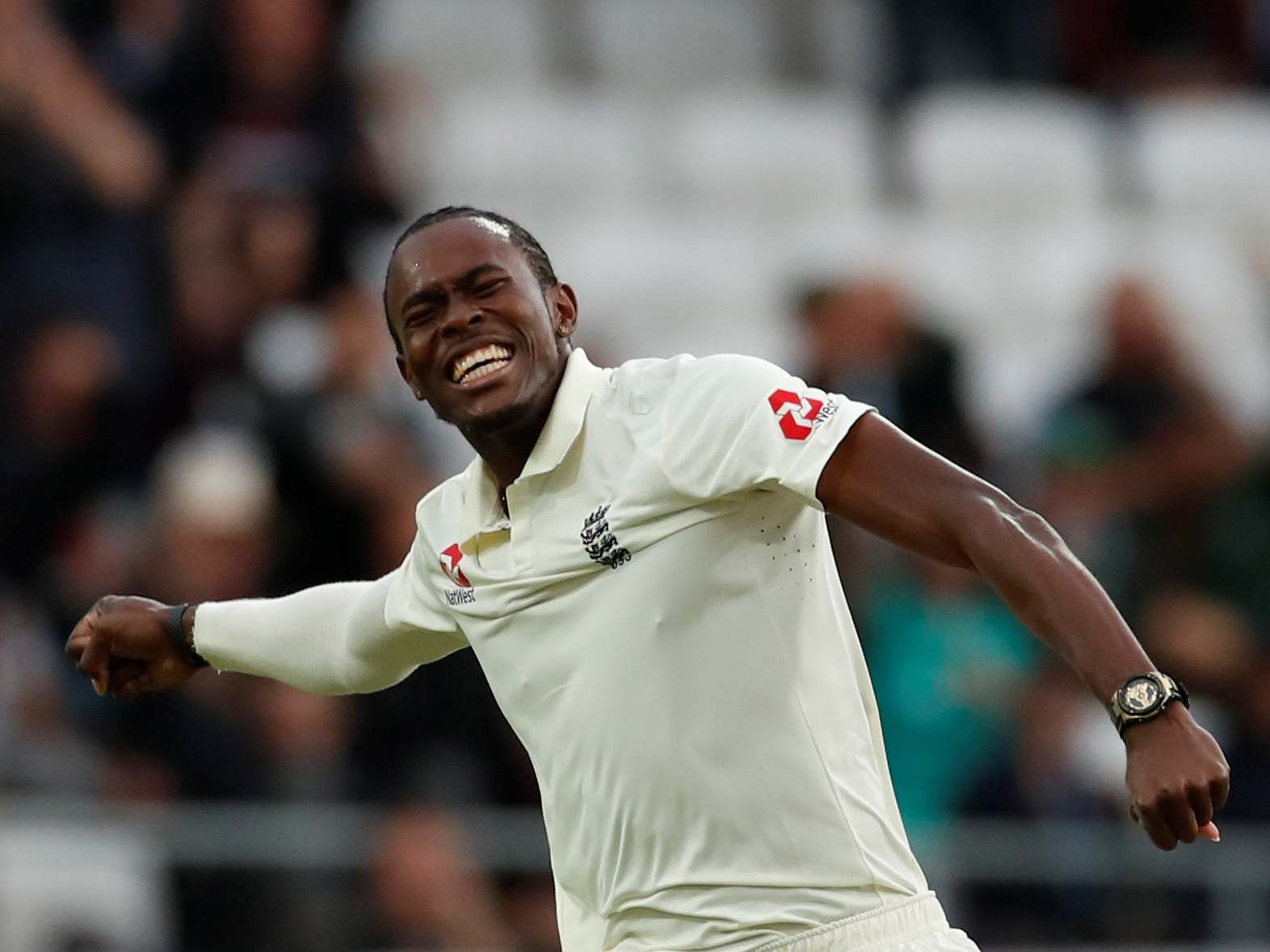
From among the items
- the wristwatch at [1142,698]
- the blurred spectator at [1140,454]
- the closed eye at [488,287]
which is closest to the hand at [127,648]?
the closed eye at [488,287]

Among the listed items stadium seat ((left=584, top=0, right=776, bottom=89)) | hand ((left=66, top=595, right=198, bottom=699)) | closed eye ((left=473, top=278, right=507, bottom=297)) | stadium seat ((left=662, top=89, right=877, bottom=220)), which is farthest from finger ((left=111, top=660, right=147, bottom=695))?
stadium seat ((left=584, top=0, right=776, bottom=89))

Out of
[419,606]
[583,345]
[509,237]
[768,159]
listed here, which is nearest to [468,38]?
[768,159]

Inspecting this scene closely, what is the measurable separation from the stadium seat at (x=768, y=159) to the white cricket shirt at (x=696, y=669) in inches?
306

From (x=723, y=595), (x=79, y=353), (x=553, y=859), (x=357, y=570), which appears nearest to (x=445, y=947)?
(x=357, y=570)

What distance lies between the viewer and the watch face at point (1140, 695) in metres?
3.29

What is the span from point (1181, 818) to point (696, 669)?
0.89m

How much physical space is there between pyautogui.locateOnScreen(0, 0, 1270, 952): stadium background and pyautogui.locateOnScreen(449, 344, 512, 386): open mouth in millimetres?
3651

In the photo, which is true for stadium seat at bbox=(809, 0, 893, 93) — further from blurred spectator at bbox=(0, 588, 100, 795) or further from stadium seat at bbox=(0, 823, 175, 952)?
stadium seat at bbox=(0, 823, 175, 952)

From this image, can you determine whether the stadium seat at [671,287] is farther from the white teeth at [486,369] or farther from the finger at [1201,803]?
the finger at [1201,803]

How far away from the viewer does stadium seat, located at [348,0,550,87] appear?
11.9 meters

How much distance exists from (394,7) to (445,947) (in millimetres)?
5748

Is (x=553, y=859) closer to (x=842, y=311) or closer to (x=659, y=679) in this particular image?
(x=659, y=679)

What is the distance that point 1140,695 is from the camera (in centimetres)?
330

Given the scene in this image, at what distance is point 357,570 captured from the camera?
8242mm
